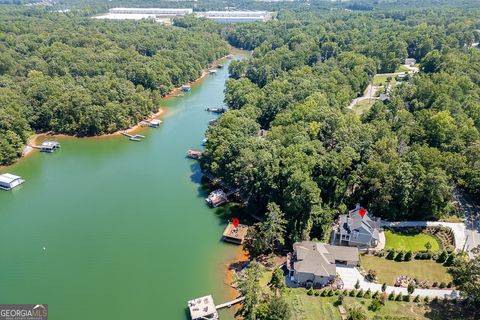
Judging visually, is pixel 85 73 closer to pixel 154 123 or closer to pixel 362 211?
pixel 154 123

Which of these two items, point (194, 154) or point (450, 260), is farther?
point (194, 154)

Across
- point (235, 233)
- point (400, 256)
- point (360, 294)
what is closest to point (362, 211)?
point (400, 256)

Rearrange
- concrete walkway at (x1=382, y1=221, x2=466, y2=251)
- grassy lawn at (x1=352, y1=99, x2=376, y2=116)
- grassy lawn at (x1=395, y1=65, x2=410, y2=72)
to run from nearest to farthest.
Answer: concrete walkway at (x1=382, y1=221, x2=466, y2=251)
grassy lawn at (x1=352, y1=99, x2=376, y2=116)
grassy lawn at (x1=395, y1=65, x2=410, y2=72)

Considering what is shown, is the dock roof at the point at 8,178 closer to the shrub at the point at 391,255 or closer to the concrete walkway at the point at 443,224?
the concrete walkway at the point at 443,224

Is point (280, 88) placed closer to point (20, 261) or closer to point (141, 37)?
point (20, 261)

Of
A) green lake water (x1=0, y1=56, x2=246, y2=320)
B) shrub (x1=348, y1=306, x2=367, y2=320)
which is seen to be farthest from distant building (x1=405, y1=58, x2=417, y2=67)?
shrub (x1=348, y1=306, x2=367, y2=320)

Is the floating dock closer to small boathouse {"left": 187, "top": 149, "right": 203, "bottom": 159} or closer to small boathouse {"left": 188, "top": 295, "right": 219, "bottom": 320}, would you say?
small boathouse {"left": 187, "top": 149, "right": 203, "bottom": 159}
